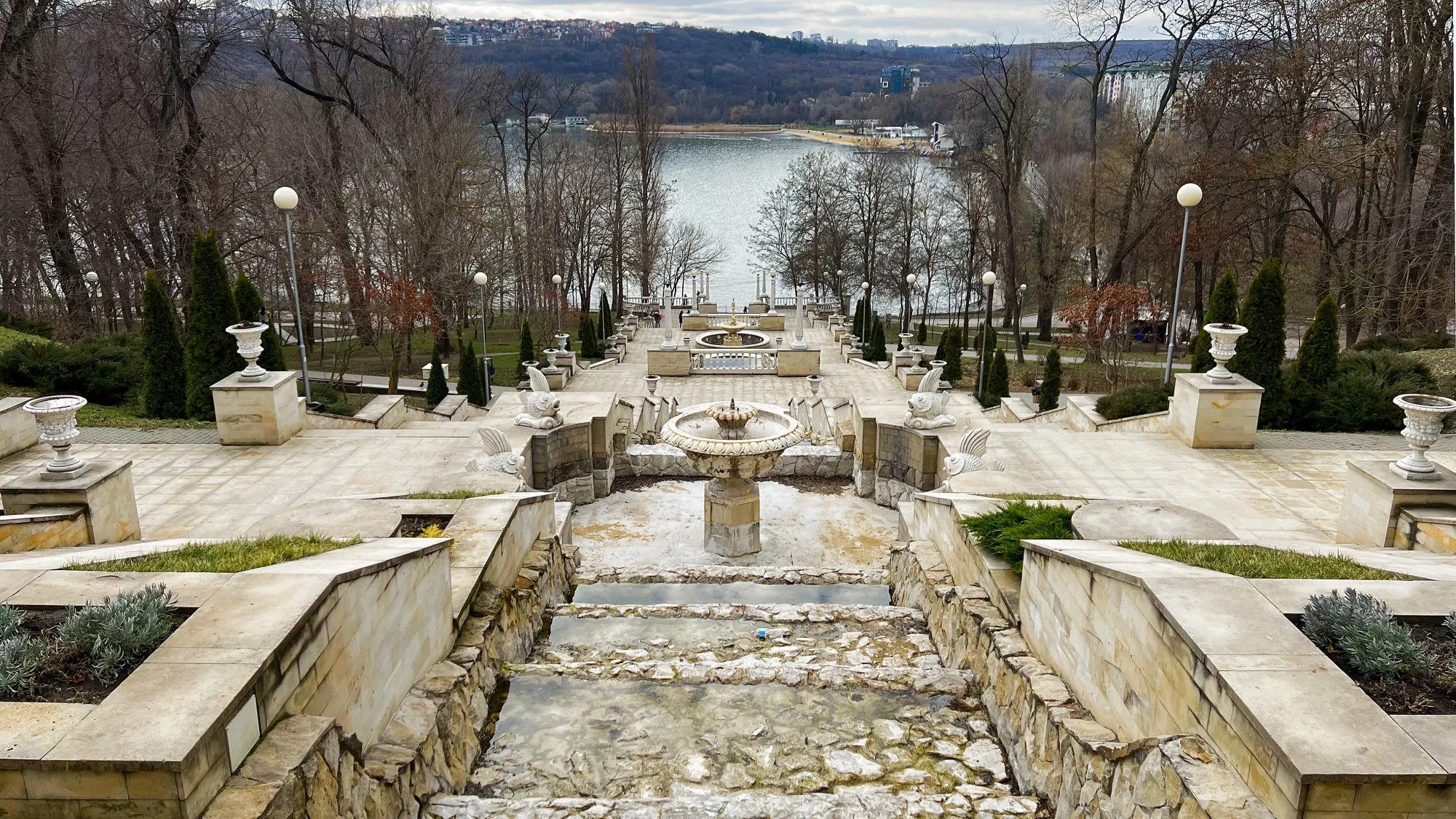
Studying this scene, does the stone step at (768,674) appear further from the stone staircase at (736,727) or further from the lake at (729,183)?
the lake at (729,183)

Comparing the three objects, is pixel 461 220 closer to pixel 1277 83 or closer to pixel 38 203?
pixel 38 203

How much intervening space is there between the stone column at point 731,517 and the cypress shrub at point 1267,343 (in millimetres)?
8060

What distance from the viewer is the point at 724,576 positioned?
30.0 ft

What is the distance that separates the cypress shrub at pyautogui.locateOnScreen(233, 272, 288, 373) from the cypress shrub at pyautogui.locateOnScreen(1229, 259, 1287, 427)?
1523 cm

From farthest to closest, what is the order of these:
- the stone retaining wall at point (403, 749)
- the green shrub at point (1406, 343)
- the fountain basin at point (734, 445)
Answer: the green shrub at point (1406, 343) < the fountain basin at point (734, 445) < the stone retaining wall at point (403, 749)

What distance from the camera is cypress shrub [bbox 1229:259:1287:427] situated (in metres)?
13.2

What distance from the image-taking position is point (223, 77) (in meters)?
23.6

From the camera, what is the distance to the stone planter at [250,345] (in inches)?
430

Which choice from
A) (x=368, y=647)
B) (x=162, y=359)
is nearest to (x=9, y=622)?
(x=368, y=647)

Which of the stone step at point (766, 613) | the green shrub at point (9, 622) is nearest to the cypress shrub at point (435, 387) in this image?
the stone step at point (766, 613)

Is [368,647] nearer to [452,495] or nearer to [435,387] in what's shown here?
[452,495]

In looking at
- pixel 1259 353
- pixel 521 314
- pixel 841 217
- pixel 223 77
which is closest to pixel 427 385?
pixel 223 77

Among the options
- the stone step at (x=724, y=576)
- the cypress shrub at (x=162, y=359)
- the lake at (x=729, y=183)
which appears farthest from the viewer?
the lake at (x=729, y=183)

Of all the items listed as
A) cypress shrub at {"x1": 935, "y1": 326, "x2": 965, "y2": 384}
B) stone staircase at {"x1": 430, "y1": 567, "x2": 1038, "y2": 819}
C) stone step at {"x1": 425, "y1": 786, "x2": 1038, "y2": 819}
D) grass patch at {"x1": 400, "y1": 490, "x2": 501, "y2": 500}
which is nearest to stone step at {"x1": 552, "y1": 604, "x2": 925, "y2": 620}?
stone staircase at {"x1": 430, "y1": 567, "x2": 1038, "y2": 819}
